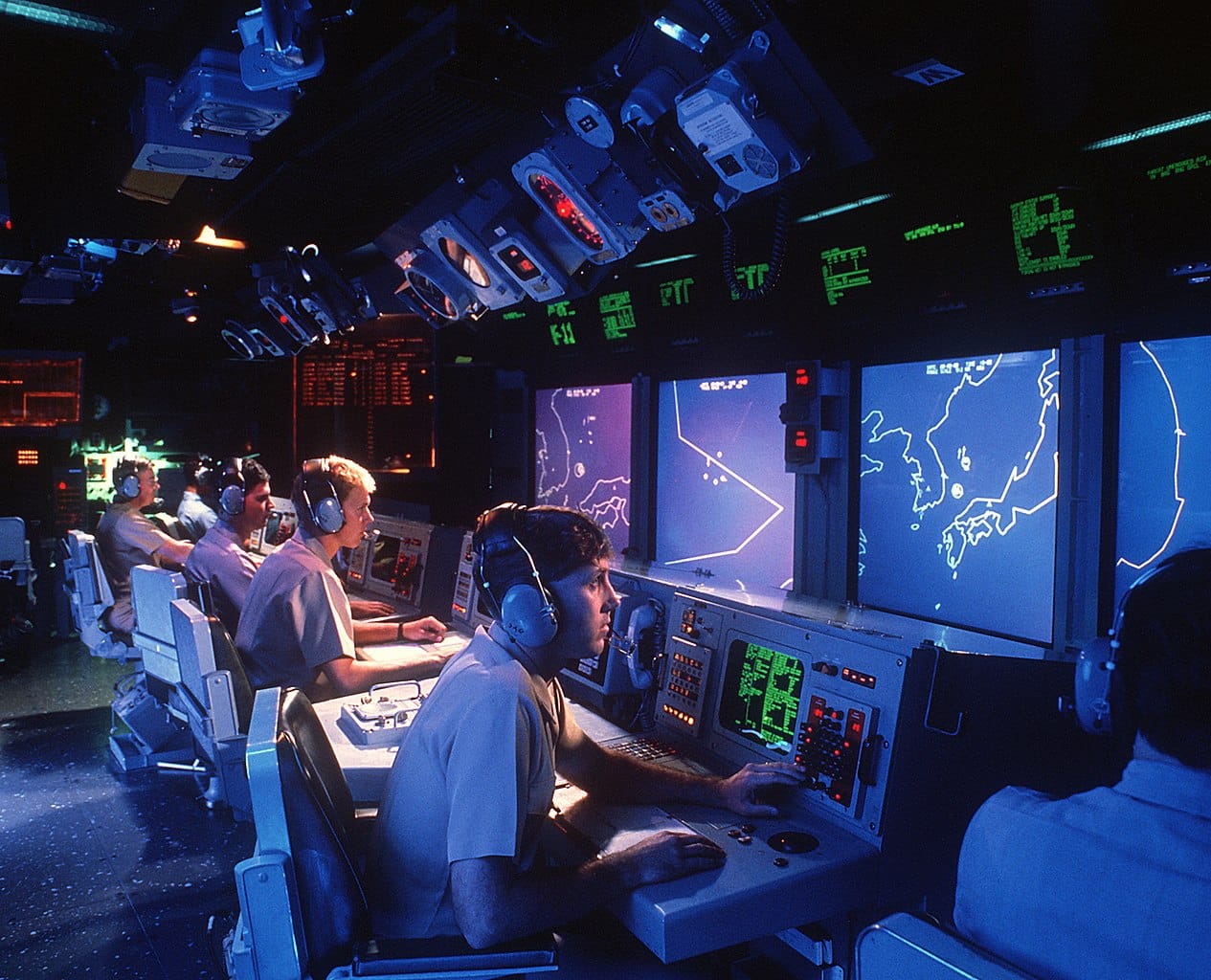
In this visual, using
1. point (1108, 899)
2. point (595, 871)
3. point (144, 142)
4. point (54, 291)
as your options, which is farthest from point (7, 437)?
point (1108, 899)

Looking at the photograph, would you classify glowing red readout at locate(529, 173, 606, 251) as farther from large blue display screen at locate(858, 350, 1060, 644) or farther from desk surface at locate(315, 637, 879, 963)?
large blue display screen at locate(858, 350, 1060, 644)

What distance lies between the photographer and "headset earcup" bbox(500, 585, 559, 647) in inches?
64.6

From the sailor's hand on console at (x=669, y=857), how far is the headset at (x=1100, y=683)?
26.4 inches

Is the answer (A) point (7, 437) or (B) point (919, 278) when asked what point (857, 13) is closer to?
(B) point (919, 278)

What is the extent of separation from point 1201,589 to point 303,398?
614cm

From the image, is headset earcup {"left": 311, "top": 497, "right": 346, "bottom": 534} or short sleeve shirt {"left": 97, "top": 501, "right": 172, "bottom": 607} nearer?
headset earcup {"left": 311, "top": 497, "right": 346, "bottom": 534}

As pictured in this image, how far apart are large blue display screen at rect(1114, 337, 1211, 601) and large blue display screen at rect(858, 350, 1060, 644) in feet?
0.87

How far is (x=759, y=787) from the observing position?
1.86 metres

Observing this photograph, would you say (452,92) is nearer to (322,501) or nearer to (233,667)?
(322,501)

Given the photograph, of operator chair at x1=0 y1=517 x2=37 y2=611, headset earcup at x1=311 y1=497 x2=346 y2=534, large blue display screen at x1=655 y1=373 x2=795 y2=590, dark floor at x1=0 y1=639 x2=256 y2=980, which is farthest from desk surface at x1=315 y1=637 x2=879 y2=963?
operator chair at x1=0 y1=517 x2=37 y2=611

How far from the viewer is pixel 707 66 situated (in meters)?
2.09

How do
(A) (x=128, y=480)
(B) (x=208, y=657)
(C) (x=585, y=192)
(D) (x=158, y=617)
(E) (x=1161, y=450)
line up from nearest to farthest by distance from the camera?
(C) (x=585, y=192)
(B) (x=208, y=657)
(E) (x=1161, y=450)
(D) (x=158, y=617)
(A) (x=128, y=480)

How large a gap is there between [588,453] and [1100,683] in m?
4.97

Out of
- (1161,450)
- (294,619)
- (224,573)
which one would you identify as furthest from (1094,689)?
(224,573)
